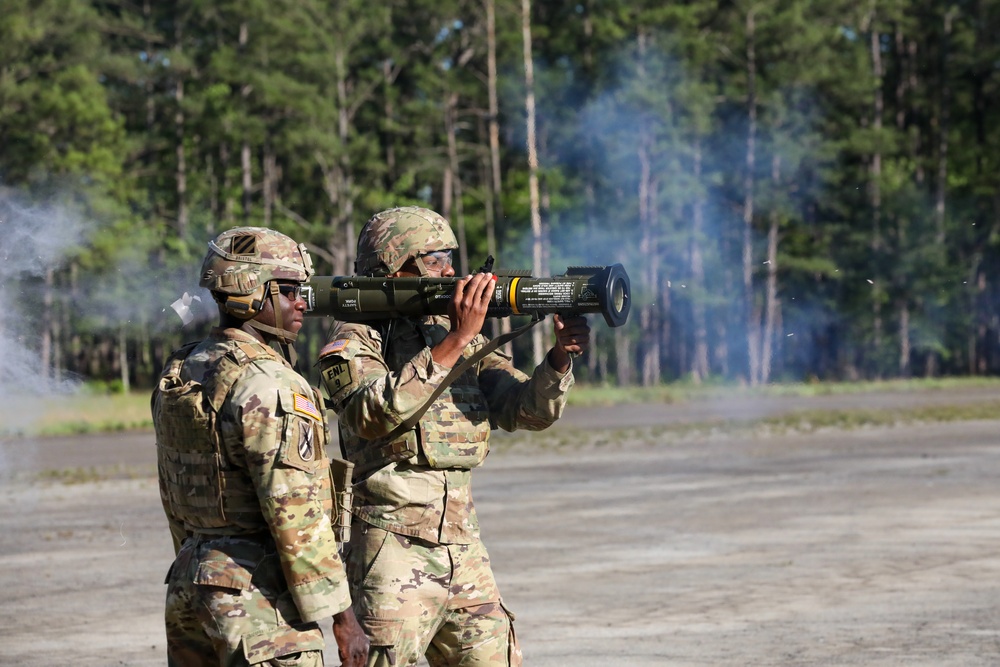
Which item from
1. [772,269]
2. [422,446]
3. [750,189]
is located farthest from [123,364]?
[422,446]

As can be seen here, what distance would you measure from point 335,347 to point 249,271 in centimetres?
64

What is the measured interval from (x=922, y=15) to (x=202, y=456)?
5462 cm

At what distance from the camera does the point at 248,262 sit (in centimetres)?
411

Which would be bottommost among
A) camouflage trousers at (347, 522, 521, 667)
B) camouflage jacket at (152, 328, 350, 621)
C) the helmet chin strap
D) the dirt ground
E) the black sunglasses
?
the dirt ground

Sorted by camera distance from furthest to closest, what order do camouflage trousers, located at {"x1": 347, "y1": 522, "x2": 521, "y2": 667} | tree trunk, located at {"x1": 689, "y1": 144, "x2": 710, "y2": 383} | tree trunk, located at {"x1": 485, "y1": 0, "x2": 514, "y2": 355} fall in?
tree trunk, located at {"x1": 689, "y1": 144, "x2": 710, "y2": 383}, tree trunk, located at {"x1": 485, "y1": 0, "x2": 514, "y2": 355}, camouflage trousers, located at {"x1": 347, "y1": 522, "x2": 521, "y2": 667}

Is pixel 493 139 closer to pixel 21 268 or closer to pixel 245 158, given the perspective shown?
pixel 245 158

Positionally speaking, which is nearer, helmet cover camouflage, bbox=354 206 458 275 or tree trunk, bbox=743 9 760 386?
helmet cover camouflage, bbox=354 206 458 275

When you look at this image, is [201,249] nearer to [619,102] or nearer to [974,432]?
[619,102]

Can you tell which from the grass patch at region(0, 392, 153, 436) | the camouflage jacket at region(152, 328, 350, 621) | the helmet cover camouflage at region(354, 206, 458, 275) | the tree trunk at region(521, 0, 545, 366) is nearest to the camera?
the camouflage jacket at region(152, 328, 350, 621)

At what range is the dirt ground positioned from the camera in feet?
26.2

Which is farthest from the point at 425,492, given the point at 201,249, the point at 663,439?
the point at 201,249

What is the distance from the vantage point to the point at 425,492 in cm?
473


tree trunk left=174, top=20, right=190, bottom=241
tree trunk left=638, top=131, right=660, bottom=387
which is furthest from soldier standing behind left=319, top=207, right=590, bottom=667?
tree trunk left=174, top=20, right=190, bottom=241

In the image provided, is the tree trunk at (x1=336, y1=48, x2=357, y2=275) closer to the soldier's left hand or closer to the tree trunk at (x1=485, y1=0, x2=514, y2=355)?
the tree trunk at (x1=485, y1=0, x2=514, y2=355)
